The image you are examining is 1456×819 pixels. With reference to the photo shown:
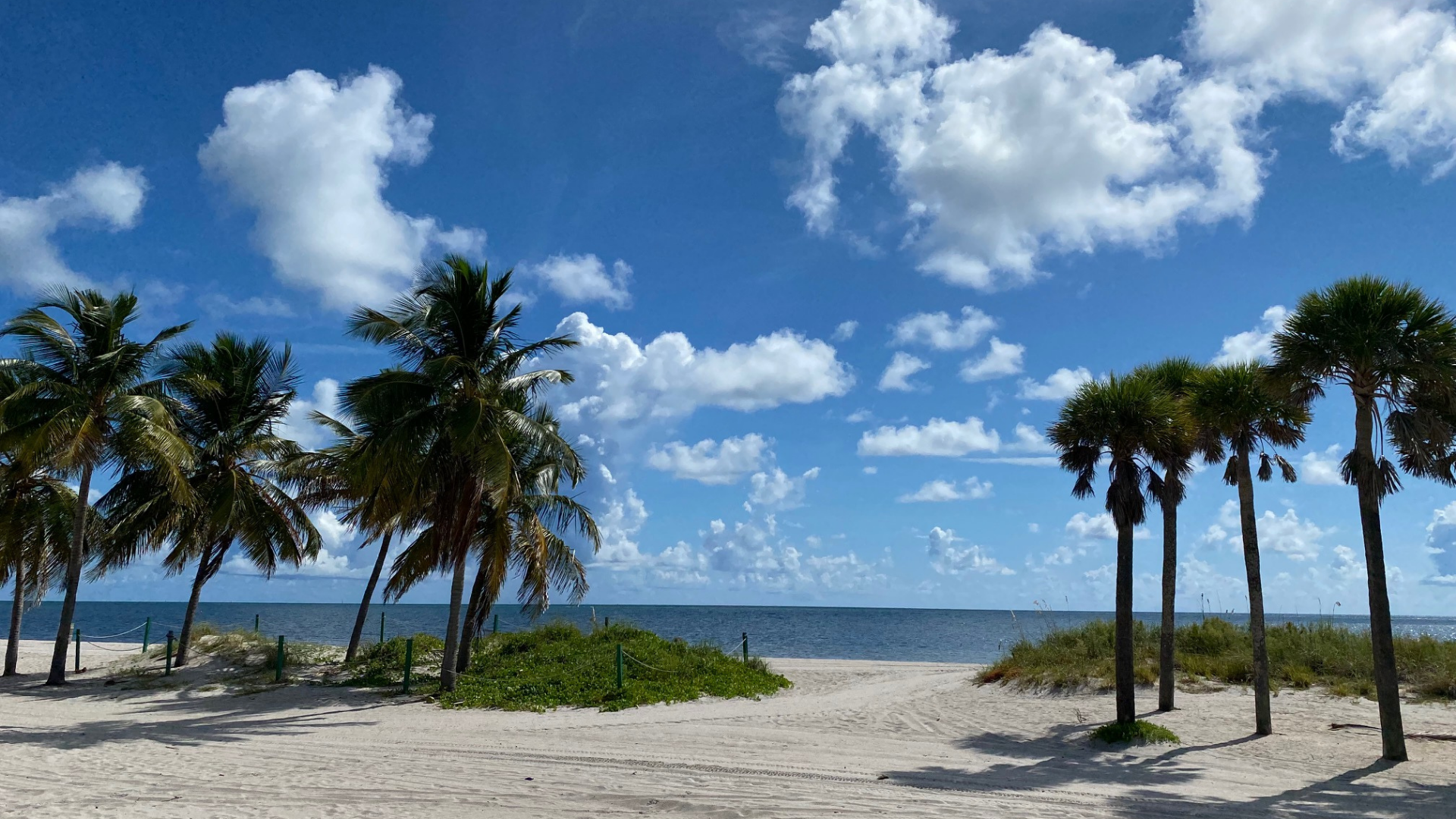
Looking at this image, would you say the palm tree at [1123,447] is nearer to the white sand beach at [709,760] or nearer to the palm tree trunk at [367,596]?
the white sand beach at [709,760]

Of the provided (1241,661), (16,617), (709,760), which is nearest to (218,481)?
(16,617)

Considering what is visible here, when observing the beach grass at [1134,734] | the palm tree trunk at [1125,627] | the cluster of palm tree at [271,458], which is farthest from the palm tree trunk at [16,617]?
the palm tree trunk at [1125,627]

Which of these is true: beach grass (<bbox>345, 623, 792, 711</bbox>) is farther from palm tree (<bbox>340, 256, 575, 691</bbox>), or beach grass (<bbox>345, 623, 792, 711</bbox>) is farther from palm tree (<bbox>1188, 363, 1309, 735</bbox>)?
palm tree (<bbox>1188, 363, 1309, 735</bbox>)

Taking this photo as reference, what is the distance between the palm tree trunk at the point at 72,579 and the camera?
67.5ft

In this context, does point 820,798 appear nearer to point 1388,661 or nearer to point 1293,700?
point 1388,661

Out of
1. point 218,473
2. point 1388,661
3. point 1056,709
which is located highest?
point 218,473

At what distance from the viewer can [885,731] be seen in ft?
48.1

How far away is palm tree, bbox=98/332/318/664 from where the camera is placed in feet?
73.4

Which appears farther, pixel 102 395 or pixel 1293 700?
pixel 102 395

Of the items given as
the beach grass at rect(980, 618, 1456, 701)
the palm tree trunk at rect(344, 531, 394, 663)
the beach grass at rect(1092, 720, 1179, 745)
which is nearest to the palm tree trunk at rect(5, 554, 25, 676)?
the palm tree trunk at rect(344, 531, 394, 663)

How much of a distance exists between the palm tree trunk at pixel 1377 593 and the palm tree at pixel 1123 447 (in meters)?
2.63

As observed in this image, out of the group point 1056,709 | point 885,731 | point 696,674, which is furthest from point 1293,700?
point 696,674

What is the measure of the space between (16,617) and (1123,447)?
2862cm

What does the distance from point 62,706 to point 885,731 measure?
1670cm
